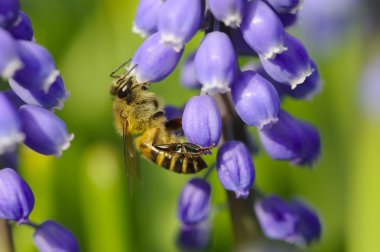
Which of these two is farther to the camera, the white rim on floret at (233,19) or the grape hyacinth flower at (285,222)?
the grape hyacinth flower at (285,222)

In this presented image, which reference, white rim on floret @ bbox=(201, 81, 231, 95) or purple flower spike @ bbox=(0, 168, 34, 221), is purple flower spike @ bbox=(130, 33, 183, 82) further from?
purple flower spike @ bbox=(0, 168, 34, 221)

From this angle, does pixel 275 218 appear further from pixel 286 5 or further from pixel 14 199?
pixel 14 199

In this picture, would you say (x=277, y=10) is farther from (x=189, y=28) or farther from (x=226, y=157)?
(x=226, y=157)

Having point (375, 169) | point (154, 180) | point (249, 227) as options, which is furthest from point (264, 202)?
point (154, 180)

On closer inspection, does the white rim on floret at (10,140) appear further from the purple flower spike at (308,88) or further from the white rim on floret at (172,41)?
the purple flower spike at (308,88)

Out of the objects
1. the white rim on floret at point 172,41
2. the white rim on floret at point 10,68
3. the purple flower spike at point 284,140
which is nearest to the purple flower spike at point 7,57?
the white rim on floret at point 10,68

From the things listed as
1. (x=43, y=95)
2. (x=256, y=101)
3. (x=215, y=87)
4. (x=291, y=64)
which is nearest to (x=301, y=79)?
(x=291, y=64)
